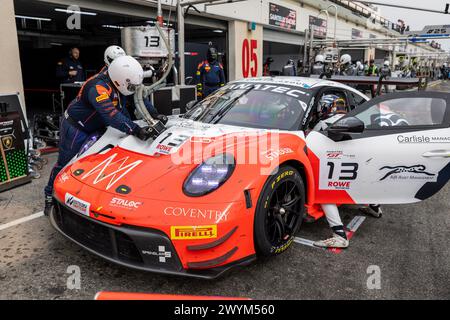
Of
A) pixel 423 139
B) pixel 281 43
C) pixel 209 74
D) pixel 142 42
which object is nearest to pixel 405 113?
pixel 423 139

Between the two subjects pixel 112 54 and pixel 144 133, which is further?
pixel 112 54

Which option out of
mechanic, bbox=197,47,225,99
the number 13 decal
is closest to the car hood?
the number 13 decal

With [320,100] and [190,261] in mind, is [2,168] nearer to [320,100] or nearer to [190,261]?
[190,261]

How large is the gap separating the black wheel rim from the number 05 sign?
385 centimetres

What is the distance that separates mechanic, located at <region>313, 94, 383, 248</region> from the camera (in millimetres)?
3041

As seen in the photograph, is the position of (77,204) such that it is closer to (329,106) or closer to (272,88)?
(272,88)

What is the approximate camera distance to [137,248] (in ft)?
7.28

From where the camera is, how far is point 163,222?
7.18ft

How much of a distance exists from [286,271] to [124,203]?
3.99 ft
